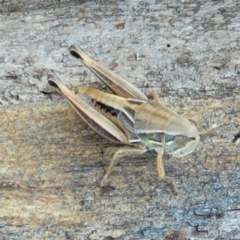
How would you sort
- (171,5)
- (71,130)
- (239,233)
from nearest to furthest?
(239,233), (71,130), (171,5)

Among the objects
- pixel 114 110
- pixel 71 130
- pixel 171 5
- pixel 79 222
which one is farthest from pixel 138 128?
pixel 171 5

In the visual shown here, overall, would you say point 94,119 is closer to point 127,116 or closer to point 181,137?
point 127,116

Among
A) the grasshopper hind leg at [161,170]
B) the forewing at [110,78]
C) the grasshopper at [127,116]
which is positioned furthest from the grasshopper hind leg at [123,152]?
the forewing at [110,78]

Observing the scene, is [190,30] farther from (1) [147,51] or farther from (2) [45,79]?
(2) [45,79]

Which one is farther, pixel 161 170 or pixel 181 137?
pixel 161 170

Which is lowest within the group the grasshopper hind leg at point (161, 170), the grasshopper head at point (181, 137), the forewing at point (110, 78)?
the grasshopper hind leg at point (161, 170)

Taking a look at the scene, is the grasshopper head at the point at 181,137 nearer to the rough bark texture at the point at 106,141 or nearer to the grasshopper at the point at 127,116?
the grasshopper at the point at 127,116

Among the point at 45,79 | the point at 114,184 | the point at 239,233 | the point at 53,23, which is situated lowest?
the point at 239,233

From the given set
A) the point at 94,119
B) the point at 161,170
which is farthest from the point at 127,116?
the point at 161,170
